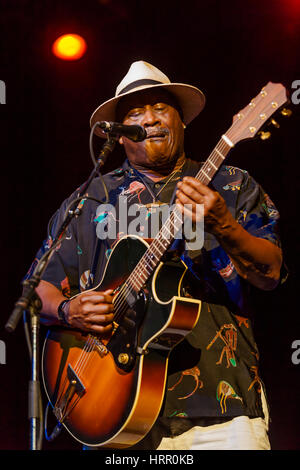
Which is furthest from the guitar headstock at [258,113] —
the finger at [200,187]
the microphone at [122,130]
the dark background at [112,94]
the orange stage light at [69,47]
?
the orange stage light at [69,47]

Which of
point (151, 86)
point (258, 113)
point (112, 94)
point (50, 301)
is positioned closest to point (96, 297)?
point (50, 301)

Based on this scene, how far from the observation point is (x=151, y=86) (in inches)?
125

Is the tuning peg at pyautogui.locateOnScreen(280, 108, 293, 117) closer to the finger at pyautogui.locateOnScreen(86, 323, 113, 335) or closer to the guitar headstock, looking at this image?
the guitar headstock

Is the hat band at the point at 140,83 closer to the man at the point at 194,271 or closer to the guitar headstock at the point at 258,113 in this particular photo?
the man at the point at 194,271

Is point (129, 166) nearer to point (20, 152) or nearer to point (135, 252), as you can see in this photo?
point (135, 252)

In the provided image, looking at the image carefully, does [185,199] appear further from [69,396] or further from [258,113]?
[69,396]

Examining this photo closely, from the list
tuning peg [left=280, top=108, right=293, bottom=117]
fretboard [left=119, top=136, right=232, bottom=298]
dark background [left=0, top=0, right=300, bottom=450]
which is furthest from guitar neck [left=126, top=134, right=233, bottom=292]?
dark background [left=0, top=0, right=300, bottom=450]

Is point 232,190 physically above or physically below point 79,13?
below

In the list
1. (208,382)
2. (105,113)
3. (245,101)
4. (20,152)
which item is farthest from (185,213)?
(20,152)

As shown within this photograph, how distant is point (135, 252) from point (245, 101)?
2.00 metres

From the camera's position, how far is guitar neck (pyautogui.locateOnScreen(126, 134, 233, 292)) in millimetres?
2438

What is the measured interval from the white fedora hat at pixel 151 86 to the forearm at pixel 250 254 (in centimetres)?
112

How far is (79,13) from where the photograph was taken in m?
4.36

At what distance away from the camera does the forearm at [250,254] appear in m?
Answer: 2.38
